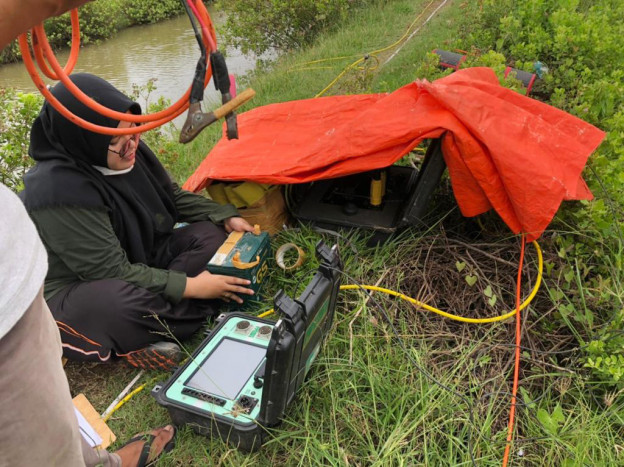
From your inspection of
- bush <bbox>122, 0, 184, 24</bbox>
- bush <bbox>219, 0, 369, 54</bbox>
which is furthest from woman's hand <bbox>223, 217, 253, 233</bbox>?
bush <bbox>122, 0, 184, 24</bbox>

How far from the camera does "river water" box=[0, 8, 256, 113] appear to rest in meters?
7.11

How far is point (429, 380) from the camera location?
1.70 meters

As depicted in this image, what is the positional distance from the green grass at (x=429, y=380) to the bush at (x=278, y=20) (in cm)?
528

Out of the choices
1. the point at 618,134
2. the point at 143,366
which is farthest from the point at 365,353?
the point at 618,134

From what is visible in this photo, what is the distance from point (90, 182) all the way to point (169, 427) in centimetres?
105

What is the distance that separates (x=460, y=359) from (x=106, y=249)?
155cm

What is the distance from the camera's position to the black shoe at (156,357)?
1942 millimetres

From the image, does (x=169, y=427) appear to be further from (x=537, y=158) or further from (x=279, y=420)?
(x=537, y=158)

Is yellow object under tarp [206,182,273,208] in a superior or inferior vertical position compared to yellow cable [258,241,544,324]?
superior

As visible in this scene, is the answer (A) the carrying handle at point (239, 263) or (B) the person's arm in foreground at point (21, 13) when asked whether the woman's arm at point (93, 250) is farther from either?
(B) the person's arm in foreground at point (21, 13)

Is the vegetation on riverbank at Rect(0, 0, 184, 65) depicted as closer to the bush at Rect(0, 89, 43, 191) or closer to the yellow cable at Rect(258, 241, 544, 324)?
the bush at Rect(0, 89, 43, 191)

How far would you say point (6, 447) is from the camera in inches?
34.3

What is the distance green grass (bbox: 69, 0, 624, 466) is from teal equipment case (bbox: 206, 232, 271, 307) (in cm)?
16

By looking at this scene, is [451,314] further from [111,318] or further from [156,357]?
[111,318]
